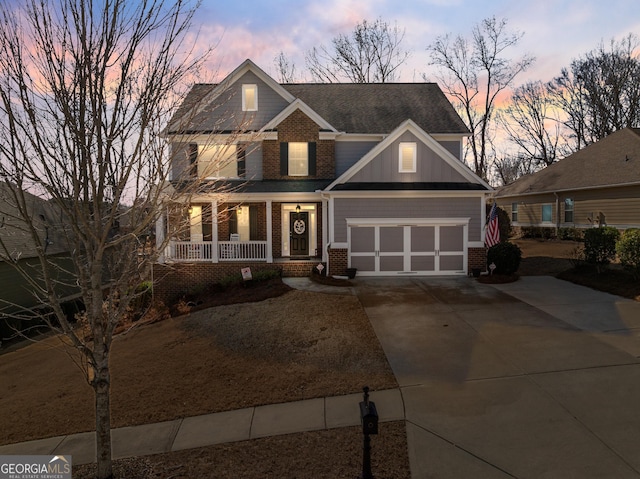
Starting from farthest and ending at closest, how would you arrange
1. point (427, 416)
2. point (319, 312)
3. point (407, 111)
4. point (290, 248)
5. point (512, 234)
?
point (512, 234), point (407, 111), point (290, 248), point (319, 312), point (427, 416)

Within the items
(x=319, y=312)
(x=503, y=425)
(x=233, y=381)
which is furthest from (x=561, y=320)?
(x=233, y=381)

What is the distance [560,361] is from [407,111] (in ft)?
48.7

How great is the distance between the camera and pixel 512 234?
29.5 meters

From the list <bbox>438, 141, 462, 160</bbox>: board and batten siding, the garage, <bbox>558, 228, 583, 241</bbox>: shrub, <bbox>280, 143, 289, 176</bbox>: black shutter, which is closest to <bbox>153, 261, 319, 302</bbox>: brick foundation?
the garage

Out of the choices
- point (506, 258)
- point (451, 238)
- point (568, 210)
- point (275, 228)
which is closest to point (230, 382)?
point (275, 228)

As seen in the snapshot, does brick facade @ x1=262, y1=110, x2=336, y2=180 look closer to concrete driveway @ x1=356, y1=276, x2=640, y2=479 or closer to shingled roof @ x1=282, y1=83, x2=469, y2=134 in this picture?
shingled roof @ x1=282, y1=83, x2=469, y2=134

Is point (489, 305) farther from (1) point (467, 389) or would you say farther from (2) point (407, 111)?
(2) point (407, 111)

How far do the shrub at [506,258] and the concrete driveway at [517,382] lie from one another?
300 centimetres

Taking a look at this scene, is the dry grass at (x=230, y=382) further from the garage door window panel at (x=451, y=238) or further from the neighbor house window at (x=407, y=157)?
the neighbor house window at (x=407, y=157)

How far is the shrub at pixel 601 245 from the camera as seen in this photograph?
1248 centimetres

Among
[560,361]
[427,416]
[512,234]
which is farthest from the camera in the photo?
[512,234]

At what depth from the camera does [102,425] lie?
431 centimetres

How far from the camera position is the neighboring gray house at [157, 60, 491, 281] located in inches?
556

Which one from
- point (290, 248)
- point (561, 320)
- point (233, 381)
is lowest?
point (233, 381)
